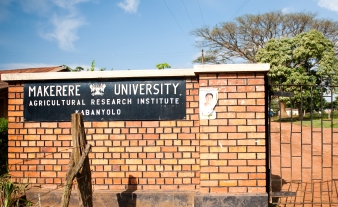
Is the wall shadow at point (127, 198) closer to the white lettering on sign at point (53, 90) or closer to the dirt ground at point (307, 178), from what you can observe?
the white lettering on sign at point (53, 90)

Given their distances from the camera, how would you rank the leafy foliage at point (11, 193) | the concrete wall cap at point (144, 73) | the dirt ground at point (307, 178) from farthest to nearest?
the dirt ground at point (307, 178), the concrete wall cap at point (144, 73), the leafy foliage at point (11, 193)

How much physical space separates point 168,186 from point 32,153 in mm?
1995

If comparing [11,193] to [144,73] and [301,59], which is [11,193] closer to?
[144,73]

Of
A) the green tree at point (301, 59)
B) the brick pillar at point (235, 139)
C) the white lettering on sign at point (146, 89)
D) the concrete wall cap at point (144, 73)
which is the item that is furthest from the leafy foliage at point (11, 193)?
the green tree at point (301, 59)

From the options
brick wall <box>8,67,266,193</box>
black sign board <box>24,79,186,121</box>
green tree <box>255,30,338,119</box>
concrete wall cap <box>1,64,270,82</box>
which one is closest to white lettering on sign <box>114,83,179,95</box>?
black sign board <box>24,79,186,121</box>

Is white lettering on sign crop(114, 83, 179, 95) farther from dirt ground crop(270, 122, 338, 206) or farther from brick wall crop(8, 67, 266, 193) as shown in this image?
dirt ground crop(270, 122, 338, 206)

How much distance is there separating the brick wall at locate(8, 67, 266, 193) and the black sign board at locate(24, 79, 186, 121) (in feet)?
0.32

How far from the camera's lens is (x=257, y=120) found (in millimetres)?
3871

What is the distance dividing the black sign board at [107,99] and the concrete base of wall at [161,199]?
103 cm

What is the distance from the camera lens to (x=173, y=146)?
4090 millimetres

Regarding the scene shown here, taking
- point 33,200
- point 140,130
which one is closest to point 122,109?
point 140,130

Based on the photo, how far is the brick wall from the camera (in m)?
3.88

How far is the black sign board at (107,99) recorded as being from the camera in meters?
4.12

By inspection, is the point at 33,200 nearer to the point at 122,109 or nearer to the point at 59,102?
the point at 59,102
